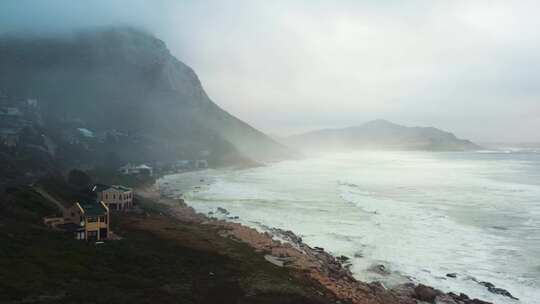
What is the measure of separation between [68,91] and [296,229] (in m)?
116

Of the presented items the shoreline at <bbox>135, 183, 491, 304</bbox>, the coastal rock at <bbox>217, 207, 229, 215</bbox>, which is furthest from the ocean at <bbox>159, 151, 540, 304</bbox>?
the shoreline at <bbox>135, 183, 491, 304</bbox>

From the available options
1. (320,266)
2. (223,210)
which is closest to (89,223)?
(320,266)

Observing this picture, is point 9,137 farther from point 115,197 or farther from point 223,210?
point 223,210

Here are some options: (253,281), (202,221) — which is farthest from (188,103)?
(253,281)

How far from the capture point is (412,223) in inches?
1971

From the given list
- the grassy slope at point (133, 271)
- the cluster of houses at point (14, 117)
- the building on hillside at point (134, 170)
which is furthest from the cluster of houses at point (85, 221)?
the building on hillside at point (134, 170)

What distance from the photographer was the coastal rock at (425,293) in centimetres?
2634

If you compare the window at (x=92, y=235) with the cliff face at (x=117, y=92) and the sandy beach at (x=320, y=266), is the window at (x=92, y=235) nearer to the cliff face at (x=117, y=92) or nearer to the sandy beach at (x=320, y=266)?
the sandy beach at (x=320, y=266)

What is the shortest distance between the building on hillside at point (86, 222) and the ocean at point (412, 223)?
1823 centimetres

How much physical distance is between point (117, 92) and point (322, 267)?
451 ft

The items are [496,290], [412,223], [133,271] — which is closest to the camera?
[133,271]

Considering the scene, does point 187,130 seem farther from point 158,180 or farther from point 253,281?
point 253,281

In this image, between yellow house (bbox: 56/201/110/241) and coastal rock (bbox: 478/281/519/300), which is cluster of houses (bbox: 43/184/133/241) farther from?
coastal rock (bbox: 478/281/519/300)

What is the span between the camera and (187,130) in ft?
508
